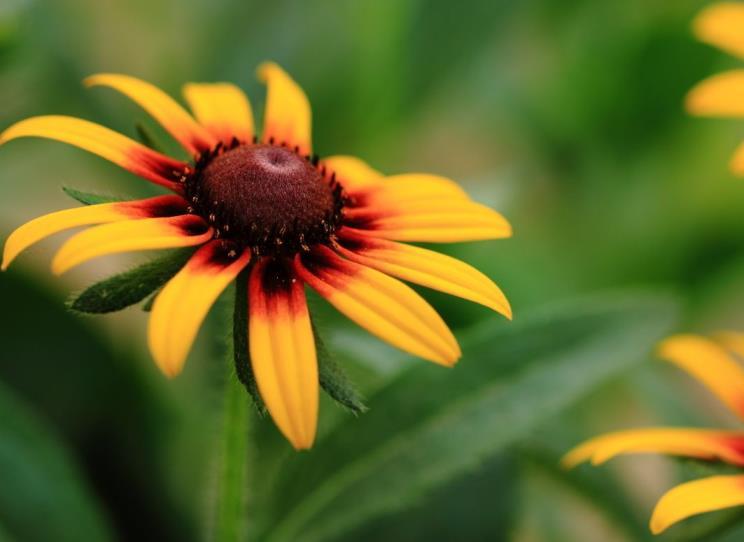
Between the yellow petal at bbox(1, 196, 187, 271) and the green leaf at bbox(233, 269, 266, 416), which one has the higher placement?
the yellow petal at bbox(1, 196, 187, 271)

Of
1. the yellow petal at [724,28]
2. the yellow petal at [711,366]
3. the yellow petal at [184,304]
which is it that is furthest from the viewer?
the yellow petal at [724,28]

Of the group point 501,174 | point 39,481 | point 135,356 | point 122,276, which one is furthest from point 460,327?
point 122,276

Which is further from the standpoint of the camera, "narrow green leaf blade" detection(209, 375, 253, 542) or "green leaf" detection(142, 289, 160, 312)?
"narrow green leaf blade" detection(209, 375, 253, 542)

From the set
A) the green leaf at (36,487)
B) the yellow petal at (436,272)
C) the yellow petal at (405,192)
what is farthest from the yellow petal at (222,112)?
the green leaf at (36,487)

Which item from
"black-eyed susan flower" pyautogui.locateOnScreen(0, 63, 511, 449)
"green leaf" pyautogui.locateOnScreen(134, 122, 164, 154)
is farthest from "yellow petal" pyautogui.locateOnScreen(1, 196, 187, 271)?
"green leaf" pyautogui.locateOnScreen(134, 122, 164, 154)

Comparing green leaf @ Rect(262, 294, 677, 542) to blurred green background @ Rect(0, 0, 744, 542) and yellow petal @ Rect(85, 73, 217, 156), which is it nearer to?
blurred green background @ Rect(0, 0, 744, 542)

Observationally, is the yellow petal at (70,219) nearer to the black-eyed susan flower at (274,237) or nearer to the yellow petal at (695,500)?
the black-eyed susan flower at (274,237)
